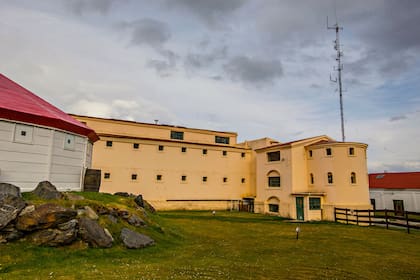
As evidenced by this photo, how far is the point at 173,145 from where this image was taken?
1398 inches

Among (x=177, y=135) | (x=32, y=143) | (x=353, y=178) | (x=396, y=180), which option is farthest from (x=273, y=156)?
(x=32, y=143)

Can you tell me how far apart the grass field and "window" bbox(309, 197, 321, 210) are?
13464 mm

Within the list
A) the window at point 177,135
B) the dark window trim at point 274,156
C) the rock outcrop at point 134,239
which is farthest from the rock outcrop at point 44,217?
the dark window trim at point 274,156

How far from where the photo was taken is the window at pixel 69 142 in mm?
16612

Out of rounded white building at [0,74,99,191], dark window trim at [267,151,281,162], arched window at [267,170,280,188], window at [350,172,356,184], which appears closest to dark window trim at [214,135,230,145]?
dark window trim at [267,151,281,162]

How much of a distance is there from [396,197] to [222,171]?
2915 centimetres

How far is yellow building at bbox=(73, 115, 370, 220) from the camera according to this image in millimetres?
30672

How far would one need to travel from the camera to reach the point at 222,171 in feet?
126

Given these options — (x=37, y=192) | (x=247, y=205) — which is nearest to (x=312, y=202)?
(x=247, y=205)

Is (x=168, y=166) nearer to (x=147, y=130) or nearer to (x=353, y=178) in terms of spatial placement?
(x=147, y=130)

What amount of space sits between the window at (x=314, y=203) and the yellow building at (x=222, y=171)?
0.36 feet

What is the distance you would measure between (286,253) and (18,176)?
14.2 meters

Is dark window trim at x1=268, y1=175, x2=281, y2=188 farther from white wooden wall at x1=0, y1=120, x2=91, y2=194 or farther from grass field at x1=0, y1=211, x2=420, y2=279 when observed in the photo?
white wooden wall at x1=0, y1=120, x2=91, y2=194

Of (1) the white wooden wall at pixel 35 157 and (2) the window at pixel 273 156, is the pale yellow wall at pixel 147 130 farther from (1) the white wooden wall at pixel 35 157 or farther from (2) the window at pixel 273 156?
(1) the white wooden wall at pixel 35 157
